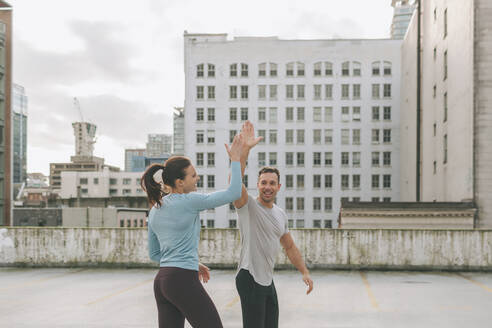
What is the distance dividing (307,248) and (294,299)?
5541 mm

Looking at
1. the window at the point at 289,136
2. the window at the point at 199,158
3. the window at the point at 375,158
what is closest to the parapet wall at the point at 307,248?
the window at the point at 199,158

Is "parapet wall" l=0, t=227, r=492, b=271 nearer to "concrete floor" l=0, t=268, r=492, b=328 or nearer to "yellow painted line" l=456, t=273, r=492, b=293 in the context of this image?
"concrete floor" l=0, t=268, r=492, b=328

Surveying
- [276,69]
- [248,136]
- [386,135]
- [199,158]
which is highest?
[276,69]

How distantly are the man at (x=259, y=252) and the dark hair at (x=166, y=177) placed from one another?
581 millimetres

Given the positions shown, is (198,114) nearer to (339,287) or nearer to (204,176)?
(204,176)

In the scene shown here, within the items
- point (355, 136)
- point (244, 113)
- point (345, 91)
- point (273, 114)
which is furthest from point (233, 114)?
point (355, 136)

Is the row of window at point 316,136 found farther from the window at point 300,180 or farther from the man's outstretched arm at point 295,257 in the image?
the man's outstretched arm at point 295,257

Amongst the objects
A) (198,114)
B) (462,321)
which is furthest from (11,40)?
(462,321)

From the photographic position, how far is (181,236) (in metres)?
3.40

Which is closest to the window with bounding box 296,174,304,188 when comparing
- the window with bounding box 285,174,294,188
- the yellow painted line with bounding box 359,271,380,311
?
the window with bounding box 285,174,294,188

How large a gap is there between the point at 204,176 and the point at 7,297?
191ft

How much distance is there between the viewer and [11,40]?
50.5 meters

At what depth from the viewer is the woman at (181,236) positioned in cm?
330

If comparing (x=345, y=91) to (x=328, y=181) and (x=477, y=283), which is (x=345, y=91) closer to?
(x=328, y=181)
